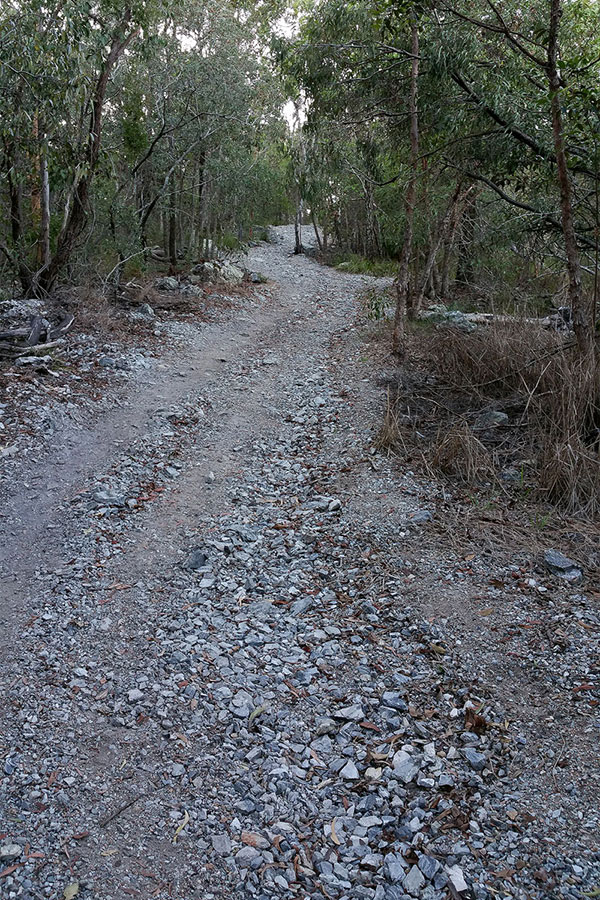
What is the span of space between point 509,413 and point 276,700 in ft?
13.5

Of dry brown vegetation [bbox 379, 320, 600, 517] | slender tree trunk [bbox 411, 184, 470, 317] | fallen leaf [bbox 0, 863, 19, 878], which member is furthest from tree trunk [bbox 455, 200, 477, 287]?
fallen leaf [bbox 0, 863, 19, 878]

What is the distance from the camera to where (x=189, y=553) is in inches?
182

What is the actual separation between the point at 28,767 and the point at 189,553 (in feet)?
6.43

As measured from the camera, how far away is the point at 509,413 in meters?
6.36

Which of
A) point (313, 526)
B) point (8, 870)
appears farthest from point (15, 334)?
point (8, 870)

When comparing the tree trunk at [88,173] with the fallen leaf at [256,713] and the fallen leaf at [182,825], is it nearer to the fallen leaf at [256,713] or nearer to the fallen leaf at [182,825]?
the fallen leaf at [256,713]

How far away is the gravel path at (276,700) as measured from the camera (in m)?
2.43

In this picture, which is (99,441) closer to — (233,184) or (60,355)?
(60,355)

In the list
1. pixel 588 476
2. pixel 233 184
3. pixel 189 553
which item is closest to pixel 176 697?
pixel 189 553

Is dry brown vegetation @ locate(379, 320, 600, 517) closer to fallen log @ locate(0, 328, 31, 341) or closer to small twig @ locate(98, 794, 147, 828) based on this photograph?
small twig @ locate(98, 794, 147, 828)

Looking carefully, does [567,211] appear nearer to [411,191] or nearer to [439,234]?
[411,191]

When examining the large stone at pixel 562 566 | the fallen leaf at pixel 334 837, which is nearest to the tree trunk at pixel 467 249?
the large stone at pixel 562 566

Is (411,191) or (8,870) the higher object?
(411,191)

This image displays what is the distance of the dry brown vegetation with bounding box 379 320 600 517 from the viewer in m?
4.96
